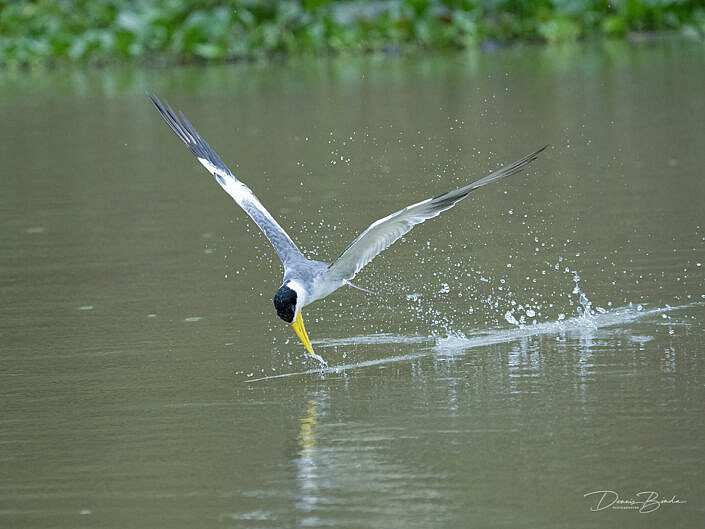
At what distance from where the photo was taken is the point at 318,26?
30422mm

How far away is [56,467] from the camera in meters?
6.11

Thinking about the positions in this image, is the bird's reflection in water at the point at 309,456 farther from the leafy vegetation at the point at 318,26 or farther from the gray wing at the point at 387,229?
the leafy vegetation at the point at 318,26

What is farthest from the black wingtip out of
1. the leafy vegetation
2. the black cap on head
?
the leafy vegetation

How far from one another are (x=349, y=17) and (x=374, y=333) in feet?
74.7

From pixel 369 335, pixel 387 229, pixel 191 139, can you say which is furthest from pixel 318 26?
pixel 387 229

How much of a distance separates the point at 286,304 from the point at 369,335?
1.28 metres

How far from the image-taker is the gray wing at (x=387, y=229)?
23.4ft

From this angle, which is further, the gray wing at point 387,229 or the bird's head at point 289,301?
the gray wing at point 387,229

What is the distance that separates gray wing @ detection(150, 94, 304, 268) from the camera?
822 cm

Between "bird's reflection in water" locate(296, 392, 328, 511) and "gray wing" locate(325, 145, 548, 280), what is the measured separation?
0.79 m

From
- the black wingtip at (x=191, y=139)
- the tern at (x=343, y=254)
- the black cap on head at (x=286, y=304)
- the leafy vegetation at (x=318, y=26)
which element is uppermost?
the leafy vegetation at (x=318, y=26)
